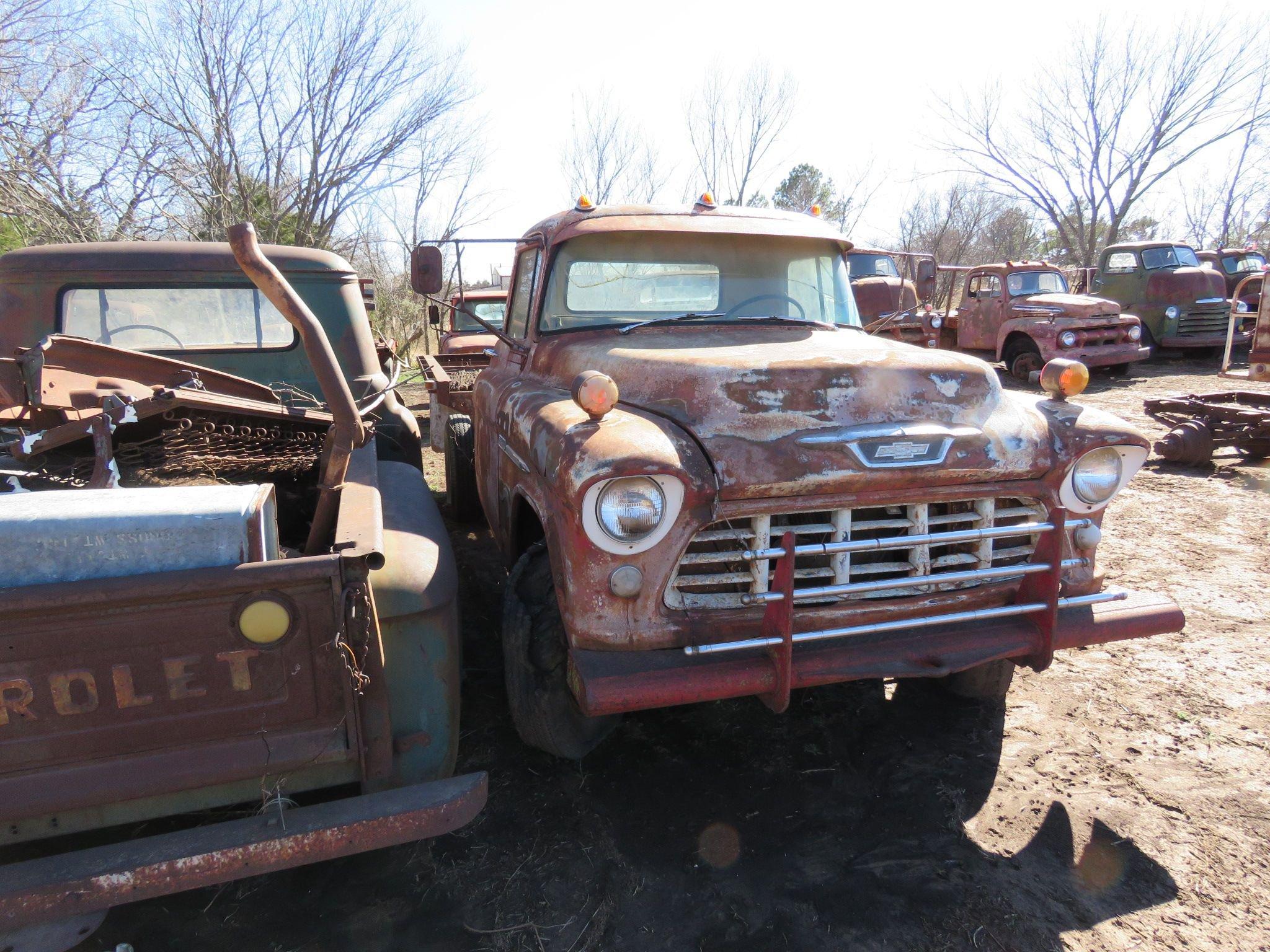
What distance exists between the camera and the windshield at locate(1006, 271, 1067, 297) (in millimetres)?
14438

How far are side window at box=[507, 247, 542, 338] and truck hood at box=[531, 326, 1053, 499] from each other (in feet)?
3.77

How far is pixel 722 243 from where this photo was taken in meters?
3.92

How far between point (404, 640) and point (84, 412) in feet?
4.85

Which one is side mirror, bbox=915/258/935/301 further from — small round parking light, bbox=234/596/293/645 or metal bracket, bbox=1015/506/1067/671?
small round parking light, bbox=234/596/293/645

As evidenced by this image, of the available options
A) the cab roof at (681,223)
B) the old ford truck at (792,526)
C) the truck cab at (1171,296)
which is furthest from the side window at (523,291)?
the truck cab at (1171,296)

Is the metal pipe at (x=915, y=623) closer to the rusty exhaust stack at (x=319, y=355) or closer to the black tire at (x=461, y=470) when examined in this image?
the rusty exhaust stack at (x=319, y=355)

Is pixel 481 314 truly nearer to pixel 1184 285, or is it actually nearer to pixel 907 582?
pixel 907 582

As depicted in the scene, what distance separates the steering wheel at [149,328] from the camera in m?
4.21

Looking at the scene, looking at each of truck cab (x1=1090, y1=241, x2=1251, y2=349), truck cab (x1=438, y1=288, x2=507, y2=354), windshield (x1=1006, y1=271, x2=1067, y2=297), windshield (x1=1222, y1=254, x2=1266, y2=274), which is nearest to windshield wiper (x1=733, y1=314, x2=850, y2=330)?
truck cab (x1=438, y1=288, x2=507, y2=354)

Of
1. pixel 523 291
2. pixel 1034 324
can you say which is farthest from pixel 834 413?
pixel 1034 324

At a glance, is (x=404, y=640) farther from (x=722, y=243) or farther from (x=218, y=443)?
(x=722, y=243)

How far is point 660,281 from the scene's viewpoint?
12.8 feet

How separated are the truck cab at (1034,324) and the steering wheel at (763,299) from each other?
36.0 feet

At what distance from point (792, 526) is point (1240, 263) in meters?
20.8
